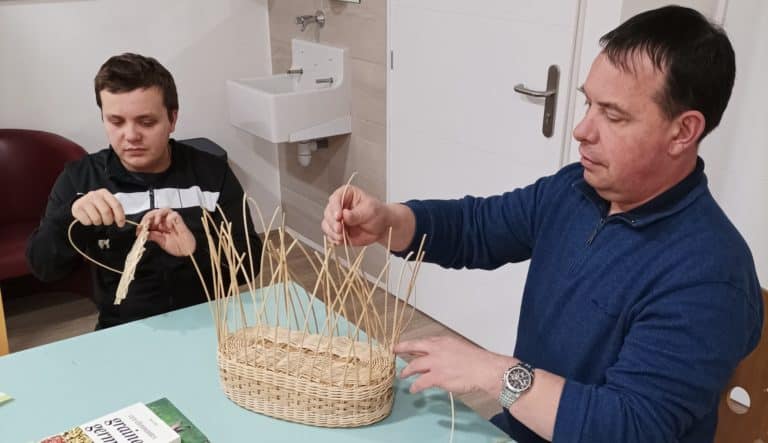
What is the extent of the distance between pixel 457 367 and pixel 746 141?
1.42m

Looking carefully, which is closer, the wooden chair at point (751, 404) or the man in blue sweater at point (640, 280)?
the man in blue sweater at point (640, 280)

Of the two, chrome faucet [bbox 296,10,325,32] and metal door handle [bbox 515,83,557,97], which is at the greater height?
chrome faucet [bbox 296,10,325,32]

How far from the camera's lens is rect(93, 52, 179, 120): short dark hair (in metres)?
1.60

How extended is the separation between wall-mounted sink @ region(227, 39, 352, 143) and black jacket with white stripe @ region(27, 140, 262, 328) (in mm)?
1275

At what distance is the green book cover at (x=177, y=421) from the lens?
1.00 meters

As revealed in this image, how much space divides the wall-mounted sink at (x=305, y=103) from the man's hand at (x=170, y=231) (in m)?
1.60

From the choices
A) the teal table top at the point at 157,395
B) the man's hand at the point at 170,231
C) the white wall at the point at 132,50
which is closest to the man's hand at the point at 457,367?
the teal table top at the point at 157,395

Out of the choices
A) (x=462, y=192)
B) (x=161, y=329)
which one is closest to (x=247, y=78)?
(x=462, y=192)

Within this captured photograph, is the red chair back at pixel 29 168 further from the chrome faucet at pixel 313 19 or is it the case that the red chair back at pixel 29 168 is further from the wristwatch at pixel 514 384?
the wristwatch at pixel 514 384

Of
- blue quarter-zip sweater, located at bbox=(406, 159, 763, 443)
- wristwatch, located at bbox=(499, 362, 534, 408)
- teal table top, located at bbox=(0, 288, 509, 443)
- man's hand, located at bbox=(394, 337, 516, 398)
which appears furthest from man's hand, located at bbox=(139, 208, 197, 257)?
wristwatch, located at bbox=(499, 362, 534, 408)

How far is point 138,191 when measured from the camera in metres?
1.66

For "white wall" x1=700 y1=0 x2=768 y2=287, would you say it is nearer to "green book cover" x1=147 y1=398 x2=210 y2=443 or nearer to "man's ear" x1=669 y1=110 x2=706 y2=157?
"man's ear" x1=669 y1=110 x2=706 y2=157

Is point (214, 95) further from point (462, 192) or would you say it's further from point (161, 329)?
point (161, 329)

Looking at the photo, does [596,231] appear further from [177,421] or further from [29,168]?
[29,168]
